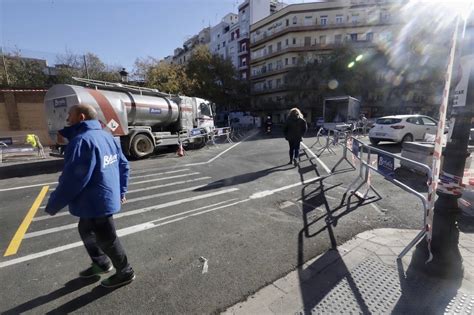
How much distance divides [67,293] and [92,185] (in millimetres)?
1191

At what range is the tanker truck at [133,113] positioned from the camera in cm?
885

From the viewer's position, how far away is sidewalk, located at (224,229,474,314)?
2.26 meters

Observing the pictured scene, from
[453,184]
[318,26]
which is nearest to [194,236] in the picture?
[453,184]

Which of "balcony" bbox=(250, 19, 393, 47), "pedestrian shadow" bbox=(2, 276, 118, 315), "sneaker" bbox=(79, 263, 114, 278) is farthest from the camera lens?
"balcony" bbox=(250, 19, 393, 47)

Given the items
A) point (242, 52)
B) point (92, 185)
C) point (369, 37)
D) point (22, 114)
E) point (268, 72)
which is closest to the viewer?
point (92, 185)

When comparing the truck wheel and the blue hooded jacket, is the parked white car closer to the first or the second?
the truck wheel

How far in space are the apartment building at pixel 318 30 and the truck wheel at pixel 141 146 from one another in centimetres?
3188

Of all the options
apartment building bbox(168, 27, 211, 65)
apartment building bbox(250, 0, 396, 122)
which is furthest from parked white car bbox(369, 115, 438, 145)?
apartment building bbox(168, 27, 211, 65)

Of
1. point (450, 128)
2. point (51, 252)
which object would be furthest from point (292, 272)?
point (51, 252)

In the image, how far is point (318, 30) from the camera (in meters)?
42.4

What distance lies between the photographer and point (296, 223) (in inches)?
160

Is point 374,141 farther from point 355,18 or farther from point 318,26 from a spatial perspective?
point 355,18

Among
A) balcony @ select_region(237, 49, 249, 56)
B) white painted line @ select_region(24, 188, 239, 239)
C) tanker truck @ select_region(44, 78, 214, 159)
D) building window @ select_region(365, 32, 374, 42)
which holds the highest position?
balcony @ select_region(237, 49, 249, 56)

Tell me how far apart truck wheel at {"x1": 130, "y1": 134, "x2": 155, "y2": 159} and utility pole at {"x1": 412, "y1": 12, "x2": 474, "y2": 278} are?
10.0m
